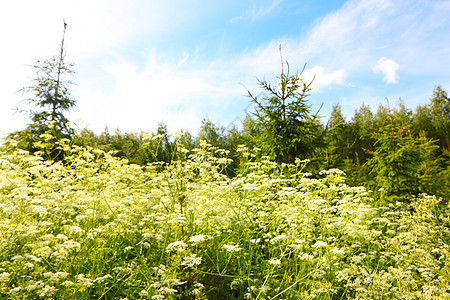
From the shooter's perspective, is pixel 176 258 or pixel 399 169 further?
pixel 399 169

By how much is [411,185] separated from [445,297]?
543 cm

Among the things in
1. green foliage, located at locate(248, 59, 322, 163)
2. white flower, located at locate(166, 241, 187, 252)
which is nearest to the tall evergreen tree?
green foliage, located at locate(248, 59, 322, 163)

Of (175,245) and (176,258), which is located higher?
(175,245)

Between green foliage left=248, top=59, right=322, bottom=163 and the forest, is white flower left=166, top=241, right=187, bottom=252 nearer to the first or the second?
the forest

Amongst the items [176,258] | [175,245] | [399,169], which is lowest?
[176,258]

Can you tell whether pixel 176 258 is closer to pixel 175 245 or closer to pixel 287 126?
pixel 175 245

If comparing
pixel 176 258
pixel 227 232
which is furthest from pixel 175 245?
pixel 227 232

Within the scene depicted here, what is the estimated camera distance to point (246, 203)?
4.18 m

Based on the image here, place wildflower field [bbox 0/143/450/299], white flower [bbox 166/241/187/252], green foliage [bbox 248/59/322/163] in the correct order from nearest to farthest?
white flower [bbox 166/241/187/252] → wildflower field [bbox 0/143/450/299] → green foliage [bbox 248/59/322/163]

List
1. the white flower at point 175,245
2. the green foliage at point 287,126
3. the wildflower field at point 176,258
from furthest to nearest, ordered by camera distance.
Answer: the green foliage at point 287,126 < the wildflower field at point 176,258 < the white flower at point 175,245

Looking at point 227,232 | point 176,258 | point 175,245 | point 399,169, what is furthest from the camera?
point 399,169

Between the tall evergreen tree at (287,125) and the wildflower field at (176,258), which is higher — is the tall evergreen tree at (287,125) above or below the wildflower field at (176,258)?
above

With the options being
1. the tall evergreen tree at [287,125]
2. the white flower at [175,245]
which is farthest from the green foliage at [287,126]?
the white flower at [175,245]

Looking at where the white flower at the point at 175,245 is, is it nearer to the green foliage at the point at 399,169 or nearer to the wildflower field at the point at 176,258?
the wildflower field at the point at 176,258
